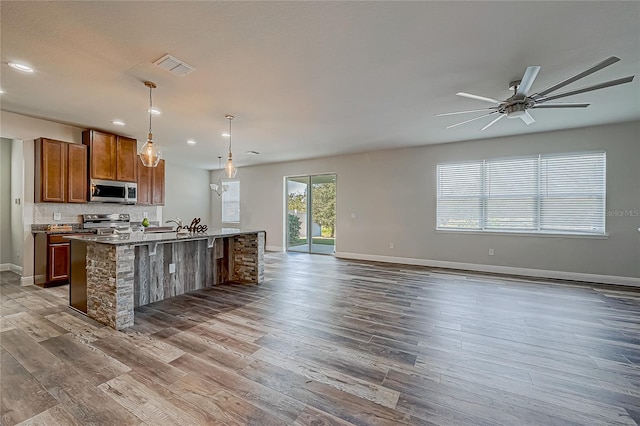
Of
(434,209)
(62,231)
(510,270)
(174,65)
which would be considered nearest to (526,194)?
(510,270)

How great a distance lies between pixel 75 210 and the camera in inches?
197

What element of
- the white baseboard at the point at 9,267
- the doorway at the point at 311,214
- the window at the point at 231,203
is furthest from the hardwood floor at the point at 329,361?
the window at the point at 231,203

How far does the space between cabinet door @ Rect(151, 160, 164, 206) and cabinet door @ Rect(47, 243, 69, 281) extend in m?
1.93

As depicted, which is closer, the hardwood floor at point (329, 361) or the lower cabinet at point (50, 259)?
the hardwood floor at point (329, 361)

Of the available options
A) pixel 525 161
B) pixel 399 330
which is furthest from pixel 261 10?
pixel 525 161

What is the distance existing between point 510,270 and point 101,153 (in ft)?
26.5

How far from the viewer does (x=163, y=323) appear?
9.67 ft

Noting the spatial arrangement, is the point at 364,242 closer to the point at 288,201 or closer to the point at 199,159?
the point at 288,201

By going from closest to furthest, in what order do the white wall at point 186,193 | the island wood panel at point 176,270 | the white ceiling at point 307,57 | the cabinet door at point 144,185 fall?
the white ceiling at point 307,57, the island wood panel at point 176,270, the cabinet door at point 144,185, the white wall at point 186,193

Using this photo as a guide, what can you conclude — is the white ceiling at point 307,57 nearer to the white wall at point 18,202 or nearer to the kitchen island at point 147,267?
the white wall at point 18,202

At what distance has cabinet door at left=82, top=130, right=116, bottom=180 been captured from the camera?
4.88 metres

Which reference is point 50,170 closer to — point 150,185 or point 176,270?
point 150,185

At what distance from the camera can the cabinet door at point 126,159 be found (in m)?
5.27

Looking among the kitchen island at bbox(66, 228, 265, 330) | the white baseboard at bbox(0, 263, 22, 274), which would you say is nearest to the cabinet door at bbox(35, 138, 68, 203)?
the kitchen island at bbox(66, 228, 265, 330)
